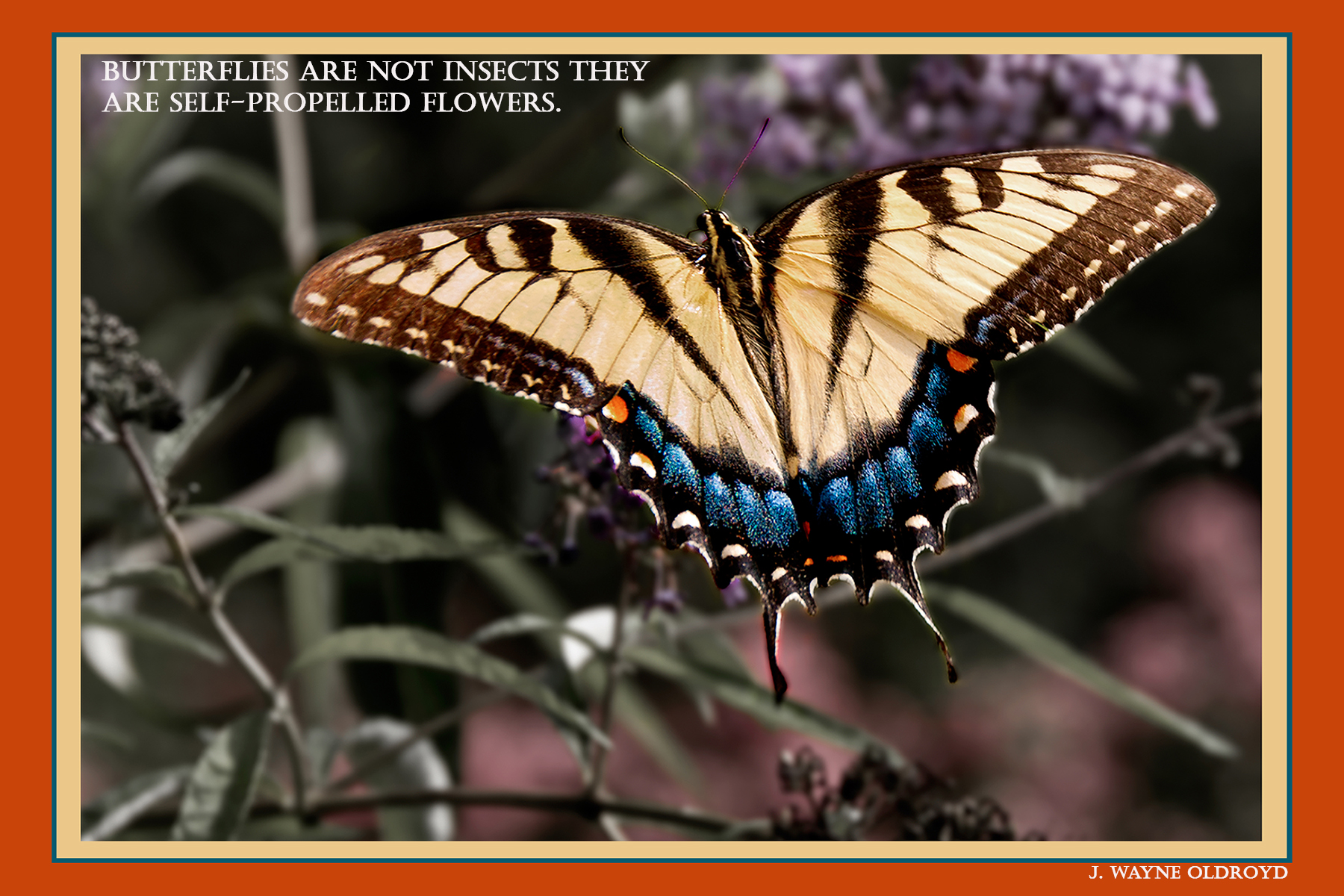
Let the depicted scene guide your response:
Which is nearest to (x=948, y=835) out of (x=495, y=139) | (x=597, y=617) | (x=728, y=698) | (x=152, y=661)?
(x=728, y=698)

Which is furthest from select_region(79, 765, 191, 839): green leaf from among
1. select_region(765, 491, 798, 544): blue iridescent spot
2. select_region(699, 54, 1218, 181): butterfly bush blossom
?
select_region(699, 54, 1218, 181): butterfly bush blossom

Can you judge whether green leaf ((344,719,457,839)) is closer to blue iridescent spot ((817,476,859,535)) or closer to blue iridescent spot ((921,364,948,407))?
blue iridescent spot ((817,476,859,535))

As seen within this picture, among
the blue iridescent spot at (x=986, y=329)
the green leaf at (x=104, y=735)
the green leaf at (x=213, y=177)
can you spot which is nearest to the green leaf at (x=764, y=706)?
the blue iridescent spot at (x=986, y=329)

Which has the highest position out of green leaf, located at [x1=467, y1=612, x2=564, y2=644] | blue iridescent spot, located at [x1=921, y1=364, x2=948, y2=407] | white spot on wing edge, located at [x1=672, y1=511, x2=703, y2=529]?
blue iridescent spot, located at [x1=921, y1=364, x2=948, y2=407]

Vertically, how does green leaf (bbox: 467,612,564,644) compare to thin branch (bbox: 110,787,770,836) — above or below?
above

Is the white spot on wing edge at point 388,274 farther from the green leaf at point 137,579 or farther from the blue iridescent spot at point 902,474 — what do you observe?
the blue iridescent spot at point 902,474
